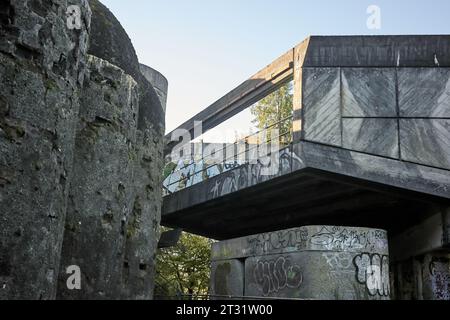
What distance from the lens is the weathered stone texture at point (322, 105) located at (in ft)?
42.9

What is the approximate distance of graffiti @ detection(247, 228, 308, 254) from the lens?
1310 cm

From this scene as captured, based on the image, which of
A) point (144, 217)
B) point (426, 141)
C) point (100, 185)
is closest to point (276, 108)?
point (426, 141)

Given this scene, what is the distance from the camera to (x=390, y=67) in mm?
13672

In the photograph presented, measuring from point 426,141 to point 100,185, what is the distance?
9467 mm

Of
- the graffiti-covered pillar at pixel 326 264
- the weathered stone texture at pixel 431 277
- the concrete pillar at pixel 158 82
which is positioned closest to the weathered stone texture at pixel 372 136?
the graffiti-covered pillar at pixel 326 264

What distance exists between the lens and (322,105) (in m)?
13.4

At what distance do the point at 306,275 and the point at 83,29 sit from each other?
9.20 metres

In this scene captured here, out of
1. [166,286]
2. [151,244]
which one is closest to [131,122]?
[151,244]

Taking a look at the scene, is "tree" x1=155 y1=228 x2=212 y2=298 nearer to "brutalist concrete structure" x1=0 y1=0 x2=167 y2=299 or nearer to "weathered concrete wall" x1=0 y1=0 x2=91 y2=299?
A: "brutalist concrete structure" x1=0 y1=0 x2=167 y2=299

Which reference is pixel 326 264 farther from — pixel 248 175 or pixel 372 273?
pixel 248 175

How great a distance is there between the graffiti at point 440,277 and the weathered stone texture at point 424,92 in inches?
182

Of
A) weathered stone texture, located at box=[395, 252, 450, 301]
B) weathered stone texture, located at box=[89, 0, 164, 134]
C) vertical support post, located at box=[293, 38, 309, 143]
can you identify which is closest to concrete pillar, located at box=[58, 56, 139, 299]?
weathered stone texture, located at box=[89, 0, 164, 134]

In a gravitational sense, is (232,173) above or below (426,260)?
above

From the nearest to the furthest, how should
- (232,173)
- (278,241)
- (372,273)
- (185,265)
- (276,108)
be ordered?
(372,273)
(278,241)
(232,173)
(185,265)
(276,108)
